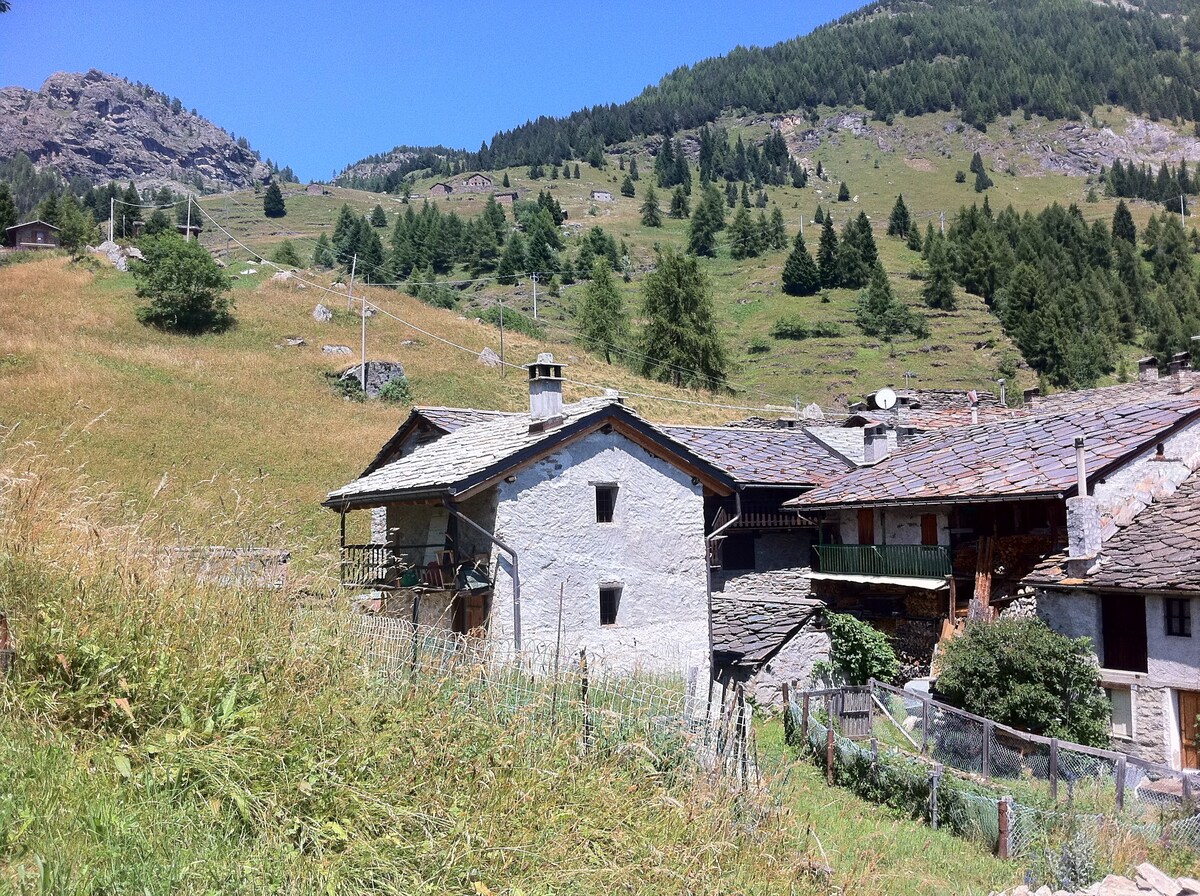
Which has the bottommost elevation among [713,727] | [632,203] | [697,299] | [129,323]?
[713,727]

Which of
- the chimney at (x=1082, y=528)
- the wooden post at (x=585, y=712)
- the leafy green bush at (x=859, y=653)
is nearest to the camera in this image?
the wooden post at (x=585, y=712)

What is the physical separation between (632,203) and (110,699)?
182 m

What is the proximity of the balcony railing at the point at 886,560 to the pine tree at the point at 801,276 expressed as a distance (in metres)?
85.3

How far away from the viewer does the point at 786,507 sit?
2761cm

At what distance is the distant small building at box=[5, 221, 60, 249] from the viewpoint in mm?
83125

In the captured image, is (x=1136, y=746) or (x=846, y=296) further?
(x=846, y=296)

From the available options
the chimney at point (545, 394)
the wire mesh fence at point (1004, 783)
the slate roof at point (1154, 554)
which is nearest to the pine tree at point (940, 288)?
the slate roof at point (1154, 554)

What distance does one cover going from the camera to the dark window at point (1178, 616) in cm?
1830

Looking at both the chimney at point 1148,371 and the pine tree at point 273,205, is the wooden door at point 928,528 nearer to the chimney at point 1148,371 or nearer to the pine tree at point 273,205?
the chimney at point 1148,371

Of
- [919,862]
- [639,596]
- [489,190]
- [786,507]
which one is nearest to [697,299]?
[786,507]

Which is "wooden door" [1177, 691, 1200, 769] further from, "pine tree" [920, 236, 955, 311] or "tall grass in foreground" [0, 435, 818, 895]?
"pine tree" [920, 236, 955, 311]

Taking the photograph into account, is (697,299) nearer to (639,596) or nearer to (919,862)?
(639,596)

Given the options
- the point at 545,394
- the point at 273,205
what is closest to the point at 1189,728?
the point at 545,394

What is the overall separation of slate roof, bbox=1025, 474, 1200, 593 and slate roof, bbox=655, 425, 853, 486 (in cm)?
892
